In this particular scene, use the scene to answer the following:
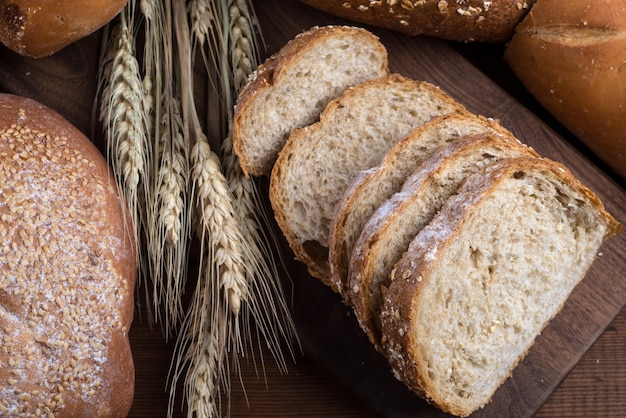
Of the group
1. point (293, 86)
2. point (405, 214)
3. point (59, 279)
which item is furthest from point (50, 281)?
point (405, 214)

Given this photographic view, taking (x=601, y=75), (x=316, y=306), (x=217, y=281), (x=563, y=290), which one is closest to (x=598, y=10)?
(x=601, y=75)

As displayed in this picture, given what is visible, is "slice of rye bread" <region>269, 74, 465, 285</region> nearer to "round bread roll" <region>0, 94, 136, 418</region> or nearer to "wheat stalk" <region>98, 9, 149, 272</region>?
"wheat stalk" <region>98, 9, 149, 272</region>

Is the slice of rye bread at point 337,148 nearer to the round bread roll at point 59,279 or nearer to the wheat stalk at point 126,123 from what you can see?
the wheat stalk at point 126,123

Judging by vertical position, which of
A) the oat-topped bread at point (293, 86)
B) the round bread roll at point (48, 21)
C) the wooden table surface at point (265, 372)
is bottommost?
the wooden table surface at point (265, 372)

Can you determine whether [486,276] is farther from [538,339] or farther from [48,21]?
[48,21]

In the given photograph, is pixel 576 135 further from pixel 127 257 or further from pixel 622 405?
pixel 127 257

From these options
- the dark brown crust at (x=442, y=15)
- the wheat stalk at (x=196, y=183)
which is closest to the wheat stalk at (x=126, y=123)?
the wheat stalk at (x=196, y=183)

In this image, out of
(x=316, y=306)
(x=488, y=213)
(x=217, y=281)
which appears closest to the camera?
(x=488, y=213)
